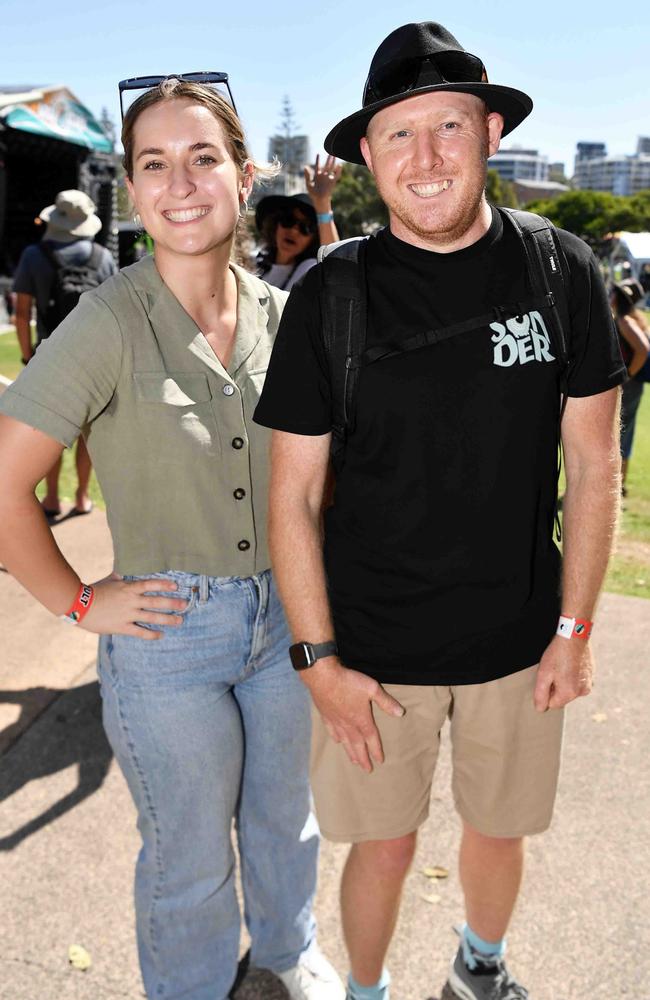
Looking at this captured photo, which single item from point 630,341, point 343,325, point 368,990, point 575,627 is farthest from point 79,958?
point 630,341

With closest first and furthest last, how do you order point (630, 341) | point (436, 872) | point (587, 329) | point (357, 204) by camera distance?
point (587, 329) < point (436, 872) < point (630, 341) < point (357, 204)

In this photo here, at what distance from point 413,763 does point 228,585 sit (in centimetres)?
65

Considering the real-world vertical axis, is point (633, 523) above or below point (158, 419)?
below

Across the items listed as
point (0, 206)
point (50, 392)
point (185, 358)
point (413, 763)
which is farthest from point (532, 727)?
point (0, 206)

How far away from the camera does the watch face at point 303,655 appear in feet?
6.43

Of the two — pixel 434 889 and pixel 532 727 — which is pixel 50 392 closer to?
pixel 532 727

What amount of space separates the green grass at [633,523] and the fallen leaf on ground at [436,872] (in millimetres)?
1527

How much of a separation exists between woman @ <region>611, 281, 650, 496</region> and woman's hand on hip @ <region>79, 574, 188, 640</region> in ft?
16.1

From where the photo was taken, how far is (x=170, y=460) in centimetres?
186

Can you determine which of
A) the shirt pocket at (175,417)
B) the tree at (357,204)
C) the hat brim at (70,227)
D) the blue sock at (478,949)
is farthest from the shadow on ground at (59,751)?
the tree at (357,204)

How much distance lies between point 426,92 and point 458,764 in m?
1.60

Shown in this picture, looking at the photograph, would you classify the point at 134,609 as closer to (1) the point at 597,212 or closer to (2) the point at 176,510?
(2) the point at 176,510

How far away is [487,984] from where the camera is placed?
232 cm

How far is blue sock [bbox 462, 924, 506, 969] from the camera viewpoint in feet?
7.64
